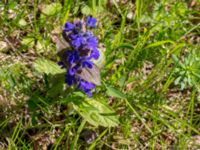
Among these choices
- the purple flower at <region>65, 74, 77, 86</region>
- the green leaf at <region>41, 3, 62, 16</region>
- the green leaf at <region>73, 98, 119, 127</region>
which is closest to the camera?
the purple flower at <region>65, 74, 77, 86</region>

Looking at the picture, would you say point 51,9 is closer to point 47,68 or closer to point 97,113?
point 47,68

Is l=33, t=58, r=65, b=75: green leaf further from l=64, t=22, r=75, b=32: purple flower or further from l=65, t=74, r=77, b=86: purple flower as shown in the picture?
l=64, t=22, r=75, b=32: purple flower

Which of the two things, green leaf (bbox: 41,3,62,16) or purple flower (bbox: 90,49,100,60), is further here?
green leaf (bbox: 41,3,62,16)

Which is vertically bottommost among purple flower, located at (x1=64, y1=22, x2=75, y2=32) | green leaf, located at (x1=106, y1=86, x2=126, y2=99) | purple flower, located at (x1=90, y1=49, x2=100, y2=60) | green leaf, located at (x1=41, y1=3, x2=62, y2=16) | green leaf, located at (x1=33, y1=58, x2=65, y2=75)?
green leaf, located at (x1=106, y1=86, x2=126, y2=99)

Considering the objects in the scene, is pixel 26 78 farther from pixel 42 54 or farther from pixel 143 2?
pixel 143 2

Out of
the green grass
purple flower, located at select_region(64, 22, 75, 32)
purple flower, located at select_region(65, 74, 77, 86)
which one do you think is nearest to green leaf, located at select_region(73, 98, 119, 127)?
the green grass

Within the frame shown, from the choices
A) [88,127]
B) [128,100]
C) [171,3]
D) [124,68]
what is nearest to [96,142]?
[88,127]
